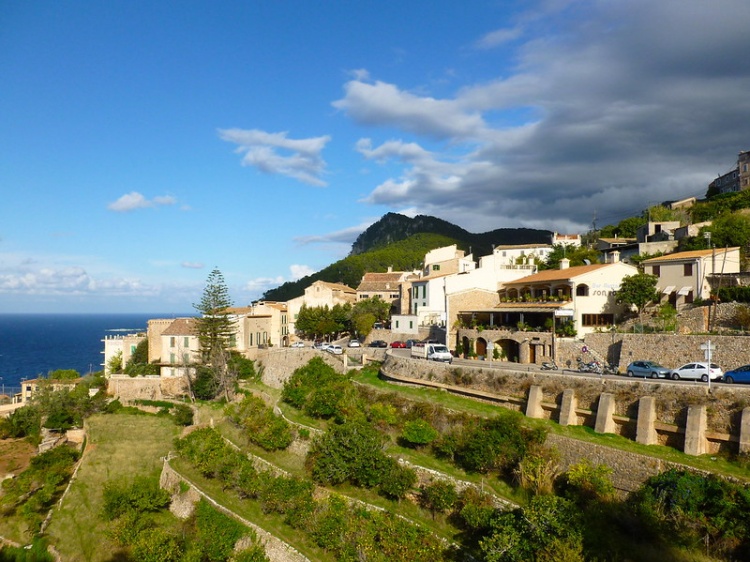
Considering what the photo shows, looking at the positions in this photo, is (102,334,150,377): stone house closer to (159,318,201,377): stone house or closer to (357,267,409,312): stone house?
(159,318,201,377): stone house

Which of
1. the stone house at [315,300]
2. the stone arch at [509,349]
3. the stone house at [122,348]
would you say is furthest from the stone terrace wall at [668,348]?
the stone house at [122,348]

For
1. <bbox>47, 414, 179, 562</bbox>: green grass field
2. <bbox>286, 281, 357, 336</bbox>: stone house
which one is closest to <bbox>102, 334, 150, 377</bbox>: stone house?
<bbox>47, 414, 179, 562</bbox>: green grass field

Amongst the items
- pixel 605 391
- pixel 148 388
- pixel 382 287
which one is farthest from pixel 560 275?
→ pixel 148 388

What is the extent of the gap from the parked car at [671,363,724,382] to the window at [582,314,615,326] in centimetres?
1029

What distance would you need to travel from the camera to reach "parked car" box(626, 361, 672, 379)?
23744mm

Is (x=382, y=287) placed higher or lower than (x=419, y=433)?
higher

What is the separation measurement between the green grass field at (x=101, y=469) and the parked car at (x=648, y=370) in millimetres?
24857

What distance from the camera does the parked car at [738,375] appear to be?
20777 millimetres

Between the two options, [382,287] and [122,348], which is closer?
[122,348]

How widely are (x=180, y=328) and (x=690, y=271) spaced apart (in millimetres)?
42618

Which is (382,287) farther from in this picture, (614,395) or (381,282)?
(614,395)

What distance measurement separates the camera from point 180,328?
49719mm

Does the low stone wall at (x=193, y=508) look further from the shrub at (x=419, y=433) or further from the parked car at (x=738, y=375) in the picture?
the parked car at (x=738, y=375)

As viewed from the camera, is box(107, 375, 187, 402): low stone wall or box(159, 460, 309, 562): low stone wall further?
box(107, 375, 187, 402): low stone wall
